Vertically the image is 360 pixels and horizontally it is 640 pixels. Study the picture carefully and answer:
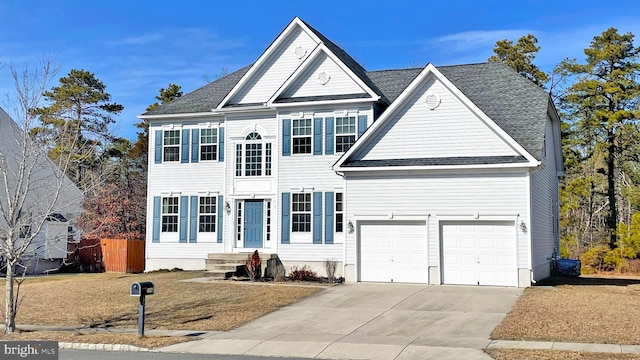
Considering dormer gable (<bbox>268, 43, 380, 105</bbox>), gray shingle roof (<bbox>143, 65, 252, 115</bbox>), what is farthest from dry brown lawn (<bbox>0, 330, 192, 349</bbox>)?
gray shingle roof (<bbox>143, 65, 252, 115</bbox>)

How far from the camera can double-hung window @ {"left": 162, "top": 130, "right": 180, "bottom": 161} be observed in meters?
26.6

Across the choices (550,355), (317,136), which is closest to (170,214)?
(317,136)

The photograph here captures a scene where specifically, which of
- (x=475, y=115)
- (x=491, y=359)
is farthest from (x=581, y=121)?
(x=491, y=359)

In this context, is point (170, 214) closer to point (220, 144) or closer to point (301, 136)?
point (220, 144)

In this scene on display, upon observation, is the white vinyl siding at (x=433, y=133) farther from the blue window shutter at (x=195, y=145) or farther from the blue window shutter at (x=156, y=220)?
the blue window shutter at (x=156, y=220)

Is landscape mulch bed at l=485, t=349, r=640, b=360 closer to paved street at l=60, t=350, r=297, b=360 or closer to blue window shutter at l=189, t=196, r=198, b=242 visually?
paved street at l=60, t=350, r=297, b=360

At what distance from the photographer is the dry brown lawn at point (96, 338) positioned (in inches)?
468

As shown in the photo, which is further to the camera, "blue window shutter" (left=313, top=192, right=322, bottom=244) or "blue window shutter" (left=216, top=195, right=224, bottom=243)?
"blue window shutter" (left=216, top=195, right=224, bottom=243)

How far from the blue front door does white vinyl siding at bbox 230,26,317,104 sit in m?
4.42

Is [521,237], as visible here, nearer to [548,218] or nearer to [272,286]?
[548,218]

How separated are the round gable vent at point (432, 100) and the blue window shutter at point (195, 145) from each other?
10736mm

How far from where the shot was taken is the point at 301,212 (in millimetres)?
23766

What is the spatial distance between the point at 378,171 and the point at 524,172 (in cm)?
488

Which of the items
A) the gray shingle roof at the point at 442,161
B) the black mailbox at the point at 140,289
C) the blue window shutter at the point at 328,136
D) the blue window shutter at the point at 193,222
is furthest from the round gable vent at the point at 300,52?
the black mailbox at the point at 140,289
